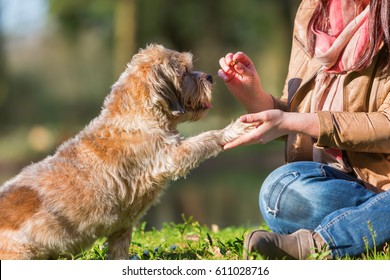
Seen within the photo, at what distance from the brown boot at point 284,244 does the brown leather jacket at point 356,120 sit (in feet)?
2.05

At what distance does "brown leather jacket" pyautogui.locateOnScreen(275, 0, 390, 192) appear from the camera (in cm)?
437

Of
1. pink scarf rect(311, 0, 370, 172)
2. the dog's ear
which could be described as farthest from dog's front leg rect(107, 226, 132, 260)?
pink scarf rect(311, 0, 370, 172)

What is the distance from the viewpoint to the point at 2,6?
2752 centimetres

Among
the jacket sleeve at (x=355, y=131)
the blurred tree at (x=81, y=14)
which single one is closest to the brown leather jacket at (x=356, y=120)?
the jacket sleeve at (x=355, y=131)

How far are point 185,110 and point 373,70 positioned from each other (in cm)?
138

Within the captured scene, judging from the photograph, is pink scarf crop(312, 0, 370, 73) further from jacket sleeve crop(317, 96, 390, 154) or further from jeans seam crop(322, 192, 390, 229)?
jeans seam crop(322, 192, 390, 229)

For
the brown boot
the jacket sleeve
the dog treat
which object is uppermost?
the dog treat

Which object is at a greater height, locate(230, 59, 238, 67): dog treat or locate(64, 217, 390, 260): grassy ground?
locate(230, 59, 238, 67): dog treat

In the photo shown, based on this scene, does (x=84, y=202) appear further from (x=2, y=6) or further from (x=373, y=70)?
(x=2, y=6)

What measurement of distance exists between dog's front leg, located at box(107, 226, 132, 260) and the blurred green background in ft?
52.9

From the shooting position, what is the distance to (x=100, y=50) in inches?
1372

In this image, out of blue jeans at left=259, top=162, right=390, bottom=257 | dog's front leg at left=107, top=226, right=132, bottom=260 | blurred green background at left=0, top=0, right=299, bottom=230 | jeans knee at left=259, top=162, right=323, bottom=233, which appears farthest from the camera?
blurred green background at left=0, top=0, right=299, bottom=230

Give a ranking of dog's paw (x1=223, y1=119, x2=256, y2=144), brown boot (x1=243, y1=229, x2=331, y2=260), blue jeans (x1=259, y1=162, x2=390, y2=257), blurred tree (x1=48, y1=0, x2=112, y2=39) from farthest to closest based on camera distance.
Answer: blurred tree (x1=48, y1=0, x2=112, y2=39) → dog's paw (x1=223, y1=119, x2=256, y2=144) → blue jeans (x1=259, y1=162, x2=390, y2=257) → brown boot (x1=243, y1=229, x2=331, y2=260)
